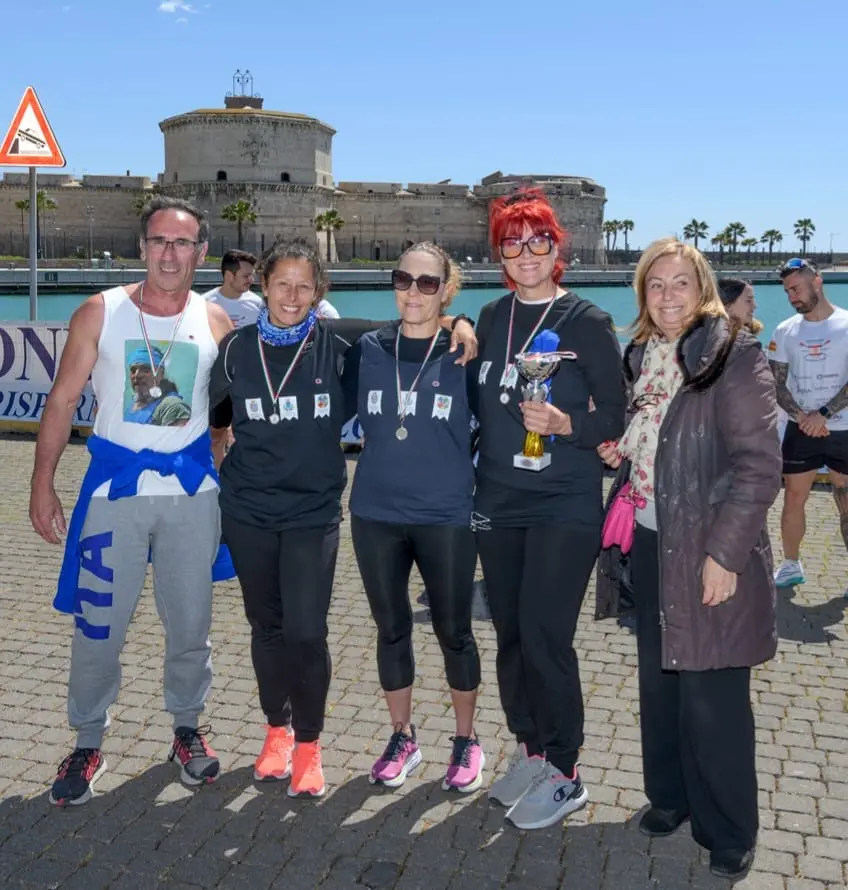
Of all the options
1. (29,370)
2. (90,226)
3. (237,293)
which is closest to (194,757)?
(237,293)

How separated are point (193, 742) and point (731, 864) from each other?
2139mm

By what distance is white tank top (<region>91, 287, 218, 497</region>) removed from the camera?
3.94 meters

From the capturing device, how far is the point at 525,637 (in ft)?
12.1

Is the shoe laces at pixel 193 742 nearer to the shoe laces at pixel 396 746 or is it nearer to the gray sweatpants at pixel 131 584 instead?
the gray sweatpants at pixel 131 584

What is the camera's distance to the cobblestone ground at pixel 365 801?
342 cm

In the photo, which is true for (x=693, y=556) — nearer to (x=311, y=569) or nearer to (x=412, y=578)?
(x=311, y=569)

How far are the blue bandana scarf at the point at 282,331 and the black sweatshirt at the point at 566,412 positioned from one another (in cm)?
71

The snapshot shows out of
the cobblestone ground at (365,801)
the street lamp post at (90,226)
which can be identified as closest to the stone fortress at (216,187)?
the street lamp post at (90,226)

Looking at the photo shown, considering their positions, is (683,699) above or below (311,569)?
below

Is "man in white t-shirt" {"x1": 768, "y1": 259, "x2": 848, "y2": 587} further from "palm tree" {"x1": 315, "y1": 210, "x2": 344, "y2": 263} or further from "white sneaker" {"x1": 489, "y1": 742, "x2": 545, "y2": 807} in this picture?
"palm tree" {"x1": 315, "y1": 210, "x2": 344, "y2": 263}

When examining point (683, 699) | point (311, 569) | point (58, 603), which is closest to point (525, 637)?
point (683, 699)

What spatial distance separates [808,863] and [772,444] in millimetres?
1484

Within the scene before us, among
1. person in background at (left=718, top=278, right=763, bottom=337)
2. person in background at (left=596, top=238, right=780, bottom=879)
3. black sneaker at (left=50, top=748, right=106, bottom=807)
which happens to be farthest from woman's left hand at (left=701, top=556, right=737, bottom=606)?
person in background at (left=718, top=278, right=763, bottom=337)

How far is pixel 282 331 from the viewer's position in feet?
12.7
